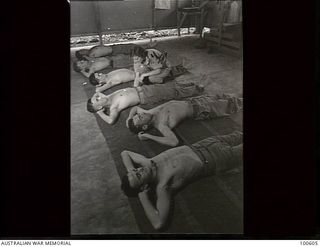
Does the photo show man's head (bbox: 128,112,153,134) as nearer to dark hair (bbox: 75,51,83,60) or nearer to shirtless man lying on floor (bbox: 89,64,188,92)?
shirtless man lying on floor (bbox: 89,64,188,92)

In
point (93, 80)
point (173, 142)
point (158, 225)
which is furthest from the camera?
point (93, 80)

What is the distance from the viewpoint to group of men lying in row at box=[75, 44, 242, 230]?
1.87 m

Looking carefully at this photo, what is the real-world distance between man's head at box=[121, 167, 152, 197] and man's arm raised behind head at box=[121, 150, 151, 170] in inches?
1.5

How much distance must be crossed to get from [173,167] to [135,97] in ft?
1.63

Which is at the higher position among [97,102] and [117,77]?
[117,77]

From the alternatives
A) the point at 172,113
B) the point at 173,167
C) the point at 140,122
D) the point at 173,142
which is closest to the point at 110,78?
the point at 140,122

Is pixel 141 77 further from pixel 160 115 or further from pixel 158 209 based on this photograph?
pixel 158 209

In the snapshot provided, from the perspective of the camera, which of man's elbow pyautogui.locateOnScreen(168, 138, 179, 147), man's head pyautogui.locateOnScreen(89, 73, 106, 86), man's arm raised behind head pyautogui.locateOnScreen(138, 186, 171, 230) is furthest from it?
man's head pyautogui.locateOnScreen(89, 73, 106, 86)

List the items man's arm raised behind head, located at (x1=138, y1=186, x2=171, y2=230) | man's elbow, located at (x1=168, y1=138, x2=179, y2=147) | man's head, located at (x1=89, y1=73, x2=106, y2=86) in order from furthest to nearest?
man's head, located at (x1=89, y1=73, x2=106, y2=86) → man's elbow, located at (x1=168, y1=138, x2=179, y2=147) → man's arm raised behind head, located at (x1=138, y1=186, x2=171, y2=230)

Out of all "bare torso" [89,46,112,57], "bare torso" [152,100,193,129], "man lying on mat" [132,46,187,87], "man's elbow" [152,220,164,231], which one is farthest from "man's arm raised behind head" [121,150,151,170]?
"bare torso" [89,46,112,57]

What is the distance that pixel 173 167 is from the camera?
189 cm
